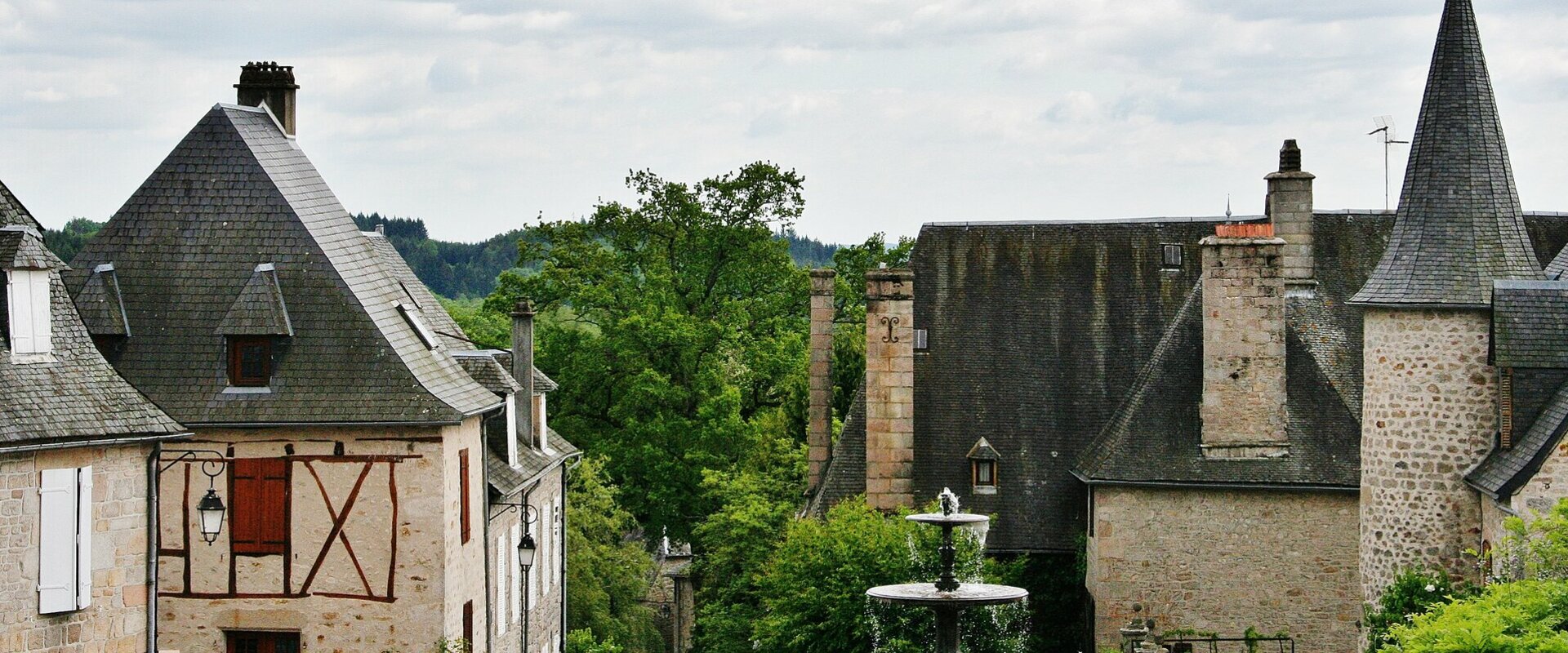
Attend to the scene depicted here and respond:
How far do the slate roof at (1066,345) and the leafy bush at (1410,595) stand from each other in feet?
20.3

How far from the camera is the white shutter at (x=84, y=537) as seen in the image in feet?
63.1

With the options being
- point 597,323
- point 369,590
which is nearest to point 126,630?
point 369,590

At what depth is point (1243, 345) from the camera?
33500mm

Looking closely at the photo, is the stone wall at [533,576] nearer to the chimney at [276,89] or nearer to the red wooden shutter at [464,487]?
the red wooden shutter at [464,487]

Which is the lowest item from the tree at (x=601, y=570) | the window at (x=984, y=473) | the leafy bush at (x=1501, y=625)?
the tree at (x=601, y=570)

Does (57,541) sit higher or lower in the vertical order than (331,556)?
higher


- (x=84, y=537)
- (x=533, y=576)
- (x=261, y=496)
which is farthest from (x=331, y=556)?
(x=533, y=576)

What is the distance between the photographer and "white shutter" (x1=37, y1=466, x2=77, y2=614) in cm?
1884

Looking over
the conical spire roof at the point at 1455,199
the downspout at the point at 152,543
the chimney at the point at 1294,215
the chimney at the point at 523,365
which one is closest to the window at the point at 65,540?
the downspout at the point at 152,543

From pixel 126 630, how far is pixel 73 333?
3.12 m

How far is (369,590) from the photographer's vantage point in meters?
25.4

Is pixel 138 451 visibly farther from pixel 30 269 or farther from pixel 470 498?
pixel 470 498

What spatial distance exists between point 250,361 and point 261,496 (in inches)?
69.3

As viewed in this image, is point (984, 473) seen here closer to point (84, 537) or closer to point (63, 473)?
point (84, 537)
